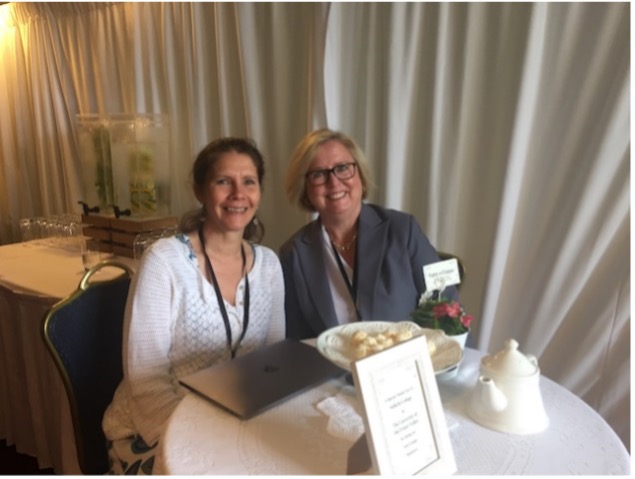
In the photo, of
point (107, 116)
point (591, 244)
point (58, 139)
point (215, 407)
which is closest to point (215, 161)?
point (215, 407)

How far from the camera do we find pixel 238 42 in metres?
2.19

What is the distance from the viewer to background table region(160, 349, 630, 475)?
81cm

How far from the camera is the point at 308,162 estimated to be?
1643mm

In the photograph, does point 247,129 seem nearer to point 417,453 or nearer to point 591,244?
point 591,244

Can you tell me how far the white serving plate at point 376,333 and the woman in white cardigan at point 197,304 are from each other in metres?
0.34

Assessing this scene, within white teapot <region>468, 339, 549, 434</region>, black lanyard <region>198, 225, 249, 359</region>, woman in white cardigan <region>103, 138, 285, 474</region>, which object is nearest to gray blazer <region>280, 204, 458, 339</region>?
woman in white cardigan <region>103, 138, 285, 474</region>

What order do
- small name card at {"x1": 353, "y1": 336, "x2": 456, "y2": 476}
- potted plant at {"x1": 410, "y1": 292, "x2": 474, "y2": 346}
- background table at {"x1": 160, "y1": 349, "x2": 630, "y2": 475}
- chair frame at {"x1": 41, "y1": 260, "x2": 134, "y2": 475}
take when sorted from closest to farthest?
small name card at {"x1": 353, "y1": 336, "x2": 456, "y2": 476}
background table at {"x1": 160, "y1": 349, "x2": 630, "y2": 475}
potted plant at {"x1": 410, "y1": 292, "x2": 474, "y2": 346}
chair frame at {"x1": 41, "y1": 260, "x2": 134, "y2": 475}

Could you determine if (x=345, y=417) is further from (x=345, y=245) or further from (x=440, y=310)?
(x=345, y=245)

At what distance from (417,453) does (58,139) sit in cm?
339

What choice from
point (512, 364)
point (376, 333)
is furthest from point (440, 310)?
point (512, 364)

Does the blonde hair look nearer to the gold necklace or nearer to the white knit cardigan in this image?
the gold necklace

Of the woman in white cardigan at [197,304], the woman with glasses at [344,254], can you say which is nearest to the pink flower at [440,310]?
the woman with glasses at [344,254]

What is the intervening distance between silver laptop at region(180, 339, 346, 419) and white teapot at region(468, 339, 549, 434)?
0.33m

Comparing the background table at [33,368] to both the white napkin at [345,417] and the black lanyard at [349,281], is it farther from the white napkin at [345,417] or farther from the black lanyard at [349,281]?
the white napkin at [345,417]
